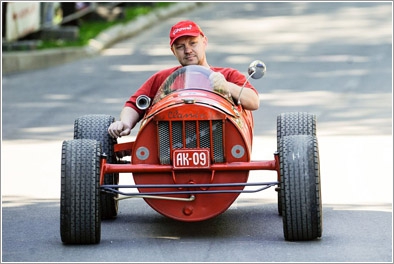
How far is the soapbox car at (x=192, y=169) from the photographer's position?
7.92 m

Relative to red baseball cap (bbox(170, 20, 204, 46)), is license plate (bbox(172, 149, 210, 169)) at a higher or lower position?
lower

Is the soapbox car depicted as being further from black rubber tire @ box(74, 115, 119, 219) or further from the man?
black rubber tire @ box(74, 115, 119, 219)

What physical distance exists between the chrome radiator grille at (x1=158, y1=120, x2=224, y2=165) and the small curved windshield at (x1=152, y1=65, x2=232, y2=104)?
18.4 inches

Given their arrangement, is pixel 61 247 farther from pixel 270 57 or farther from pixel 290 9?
pixel 290 9

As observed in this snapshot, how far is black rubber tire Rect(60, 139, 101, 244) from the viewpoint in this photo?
7.92 metres

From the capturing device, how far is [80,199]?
312 inches

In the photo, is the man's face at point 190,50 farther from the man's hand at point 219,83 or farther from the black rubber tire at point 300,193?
the black rubber tire at point 300,193

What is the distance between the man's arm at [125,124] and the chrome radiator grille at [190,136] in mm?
671

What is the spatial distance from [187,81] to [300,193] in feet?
4.41

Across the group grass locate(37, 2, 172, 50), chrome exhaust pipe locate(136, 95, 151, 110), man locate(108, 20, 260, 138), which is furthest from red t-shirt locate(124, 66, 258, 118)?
grass locate(37, 2, 172, 50)

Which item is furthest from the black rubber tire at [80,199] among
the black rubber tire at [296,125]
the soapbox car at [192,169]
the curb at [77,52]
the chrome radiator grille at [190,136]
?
the curb at [77,52]

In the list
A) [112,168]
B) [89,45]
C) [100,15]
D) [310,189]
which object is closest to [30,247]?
[112,168]

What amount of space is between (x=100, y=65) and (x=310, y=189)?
14.5 meters

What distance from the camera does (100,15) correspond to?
28.3 metres
